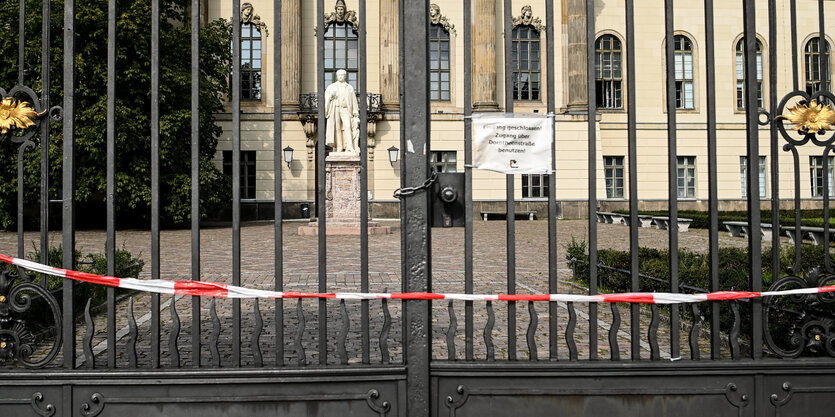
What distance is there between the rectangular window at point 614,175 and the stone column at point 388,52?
1103 cm

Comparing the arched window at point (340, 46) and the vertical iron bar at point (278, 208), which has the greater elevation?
the arched window at point (340, 46)

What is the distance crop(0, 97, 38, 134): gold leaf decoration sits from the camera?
121 inches

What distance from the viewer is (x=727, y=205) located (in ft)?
96.5

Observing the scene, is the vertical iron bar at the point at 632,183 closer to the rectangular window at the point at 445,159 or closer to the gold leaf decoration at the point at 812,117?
the gold leaf decoration at the point at 812,117

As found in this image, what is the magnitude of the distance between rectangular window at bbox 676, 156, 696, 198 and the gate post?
2965 centimetres

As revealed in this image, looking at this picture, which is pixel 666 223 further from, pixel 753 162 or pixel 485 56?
pixel 753 162

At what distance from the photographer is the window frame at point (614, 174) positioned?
29406mm

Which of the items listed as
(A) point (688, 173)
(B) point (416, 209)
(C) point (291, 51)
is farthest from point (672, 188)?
(A) point (688, 173)

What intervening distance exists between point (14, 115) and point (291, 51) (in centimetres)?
2549

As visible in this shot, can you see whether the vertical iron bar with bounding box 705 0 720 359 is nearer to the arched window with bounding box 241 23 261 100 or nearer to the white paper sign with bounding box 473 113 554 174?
the white paper sign with bounding box 473 113 554 174

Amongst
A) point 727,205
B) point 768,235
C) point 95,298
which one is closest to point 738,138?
point 727,205

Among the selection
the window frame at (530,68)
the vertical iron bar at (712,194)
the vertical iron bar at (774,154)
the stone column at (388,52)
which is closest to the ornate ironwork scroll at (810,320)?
the vertical iron bar at (774,154)

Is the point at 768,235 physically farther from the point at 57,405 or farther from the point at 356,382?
the point at 57,405

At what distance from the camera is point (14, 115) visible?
10.1 ft
